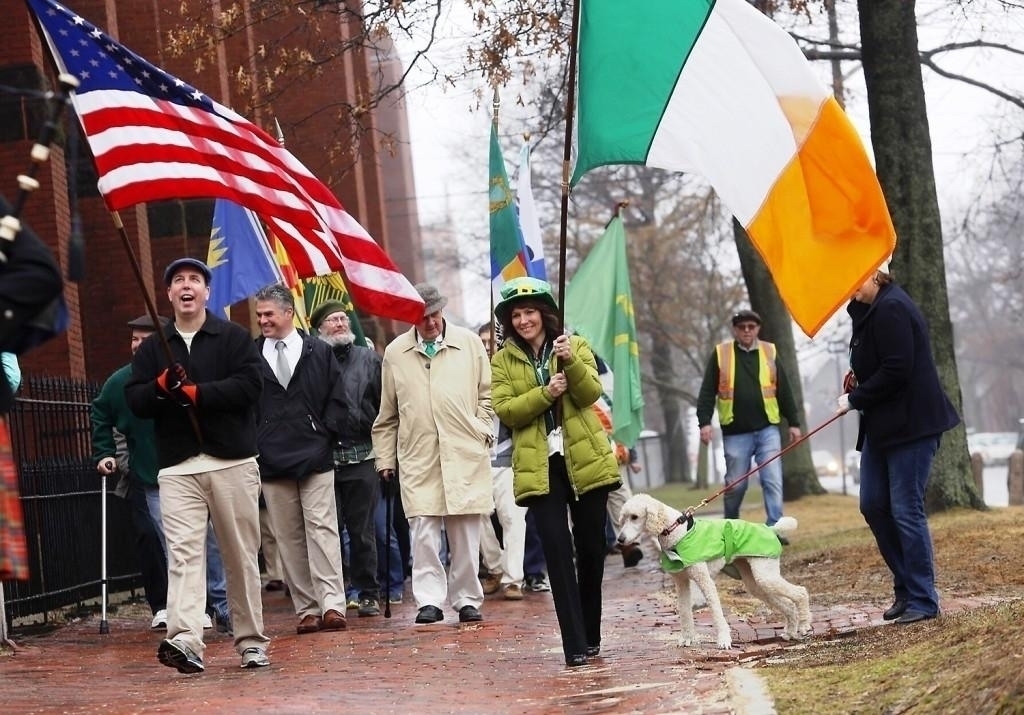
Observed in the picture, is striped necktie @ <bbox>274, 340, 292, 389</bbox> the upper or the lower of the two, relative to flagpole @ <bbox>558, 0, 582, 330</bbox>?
lower

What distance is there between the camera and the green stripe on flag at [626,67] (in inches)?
381

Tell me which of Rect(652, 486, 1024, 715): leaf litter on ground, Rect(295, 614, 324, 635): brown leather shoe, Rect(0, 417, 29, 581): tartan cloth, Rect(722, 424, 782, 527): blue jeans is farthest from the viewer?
Rect(722, 424, 782, 527): blue jeans

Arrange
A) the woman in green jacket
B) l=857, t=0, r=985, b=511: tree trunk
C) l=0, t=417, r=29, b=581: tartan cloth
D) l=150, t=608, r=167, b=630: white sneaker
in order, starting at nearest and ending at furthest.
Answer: l=0, t=417, r=29, b=581: tartan cloth < the woman in green jacket < l=150, t=608, r=167, b=630: white sneaker < l=857, t=0, r=985, b=511: tree trunk

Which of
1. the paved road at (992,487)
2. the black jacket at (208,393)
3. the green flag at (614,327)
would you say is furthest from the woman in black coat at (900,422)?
the paved road at (992,487)

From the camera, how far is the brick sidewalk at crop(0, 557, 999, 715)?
26.8 feet

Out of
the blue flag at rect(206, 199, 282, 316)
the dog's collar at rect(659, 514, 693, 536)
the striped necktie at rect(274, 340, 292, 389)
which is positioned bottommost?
the dog's collar at rect(659, 514, 693, 536)

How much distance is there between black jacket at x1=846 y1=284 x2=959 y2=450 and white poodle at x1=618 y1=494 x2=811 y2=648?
87cm

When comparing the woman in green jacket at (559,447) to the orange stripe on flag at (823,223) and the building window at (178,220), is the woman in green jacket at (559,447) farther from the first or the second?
the building window at (178,220)

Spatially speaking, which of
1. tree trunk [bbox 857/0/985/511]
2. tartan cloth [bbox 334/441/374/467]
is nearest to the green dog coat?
tartan cloth [bbox 334/441/374/467]

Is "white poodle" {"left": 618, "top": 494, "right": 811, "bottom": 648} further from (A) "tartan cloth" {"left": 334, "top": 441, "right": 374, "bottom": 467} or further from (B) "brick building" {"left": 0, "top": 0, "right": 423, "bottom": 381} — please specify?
(A) "tartan cloth" {"left": 334, "top": 441, "right": 374, "bottom": 467}

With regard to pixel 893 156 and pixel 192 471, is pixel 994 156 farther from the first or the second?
pixel 192 471

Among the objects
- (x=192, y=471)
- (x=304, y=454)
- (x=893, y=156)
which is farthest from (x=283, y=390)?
(x=893, y=156)

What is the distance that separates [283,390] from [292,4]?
657cm

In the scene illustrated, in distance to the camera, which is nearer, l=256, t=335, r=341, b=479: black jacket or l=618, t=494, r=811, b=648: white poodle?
l=618, t=494, r=811, b=648: white poodle
